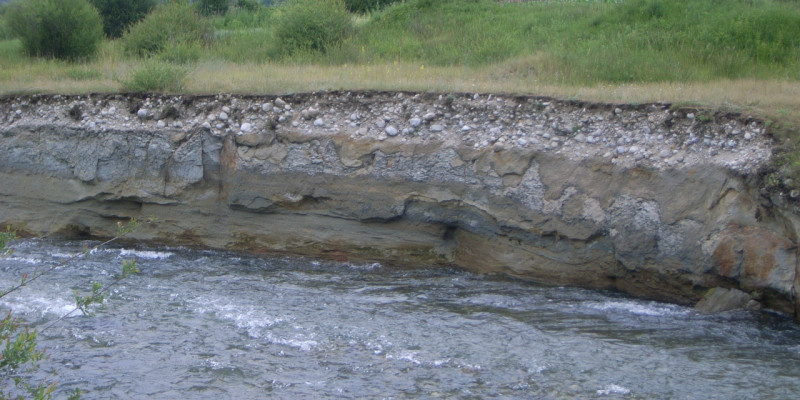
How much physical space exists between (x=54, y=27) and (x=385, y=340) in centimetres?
1331

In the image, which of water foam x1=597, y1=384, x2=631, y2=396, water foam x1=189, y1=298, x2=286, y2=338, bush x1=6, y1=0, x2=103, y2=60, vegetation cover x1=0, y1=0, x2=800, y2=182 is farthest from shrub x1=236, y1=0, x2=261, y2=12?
water foam x1=597, y1=384, x2=631, y2=396

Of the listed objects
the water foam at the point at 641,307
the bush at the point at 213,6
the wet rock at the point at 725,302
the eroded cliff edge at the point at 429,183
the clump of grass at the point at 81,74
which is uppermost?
the bush at the point at 213,6

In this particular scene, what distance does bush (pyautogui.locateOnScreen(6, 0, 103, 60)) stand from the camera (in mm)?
16297

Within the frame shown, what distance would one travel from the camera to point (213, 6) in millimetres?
26062

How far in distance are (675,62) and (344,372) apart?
9.41 metres

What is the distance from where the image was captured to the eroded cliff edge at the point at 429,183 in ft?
27.4

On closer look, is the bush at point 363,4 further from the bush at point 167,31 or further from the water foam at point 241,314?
the water foam at point 241,314

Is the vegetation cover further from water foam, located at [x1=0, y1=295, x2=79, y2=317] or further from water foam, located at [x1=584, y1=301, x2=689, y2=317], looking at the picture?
water foam, located at [x1=0, y1=295, x2=79, y2=317]

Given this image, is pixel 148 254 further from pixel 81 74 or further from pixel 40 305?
pixel 81 74

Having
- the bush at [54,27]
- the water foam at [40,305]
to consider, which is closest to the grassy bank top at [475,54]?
the bush at [54,27]

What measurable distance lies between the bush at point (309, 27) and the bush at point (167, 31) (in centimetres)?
225

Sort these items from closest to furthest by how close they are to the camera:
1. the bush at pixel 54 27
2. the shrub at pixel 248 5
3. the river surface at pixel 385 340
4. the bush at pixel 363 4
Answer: the river surface at pixel 385 340
the bush at pixel 54 27
the bush at pixel 363 4
the shrub at pixel 248 5

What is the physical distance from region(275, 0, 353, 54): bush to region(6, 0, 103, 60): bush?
443cm

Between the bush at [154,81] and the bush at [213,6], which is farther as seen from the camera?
the bush at [213,6]
